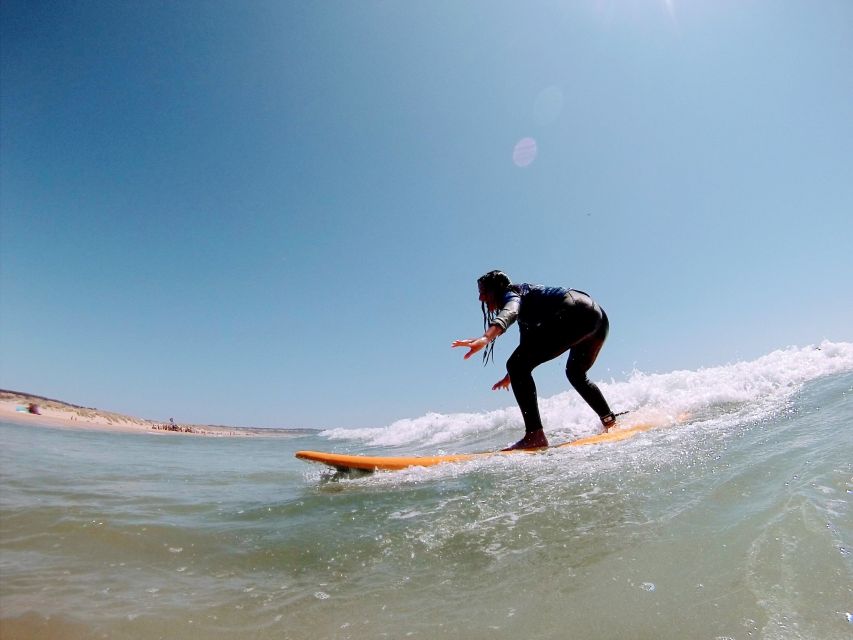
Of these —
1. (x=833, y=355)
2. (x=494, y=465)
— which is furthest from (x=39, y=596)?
(x=833, y=355)

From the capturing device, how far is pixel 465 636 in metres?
1.37

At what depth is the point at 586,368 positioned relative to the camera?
5.50m

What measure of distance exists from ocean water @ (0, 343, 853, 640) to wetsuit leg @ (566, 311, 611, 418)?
163cm

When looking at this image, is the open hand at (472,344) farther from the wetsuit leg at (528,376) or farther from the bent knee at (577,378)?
the bent knee at (577,378)

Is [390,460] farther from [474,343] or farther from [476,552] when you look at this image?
[476,552]

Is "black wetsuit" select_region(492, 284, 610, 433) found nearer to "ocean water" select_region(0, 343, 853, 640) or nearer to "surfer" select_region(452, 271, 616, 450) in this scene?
"surfer" select_region(452, 271, 616, 450)

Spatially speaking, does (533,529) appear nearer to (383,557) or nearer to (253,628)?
(383,557)

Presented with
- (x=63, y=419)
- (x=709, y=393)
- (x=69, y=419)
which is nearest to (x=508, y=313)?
(x=709, y=393)

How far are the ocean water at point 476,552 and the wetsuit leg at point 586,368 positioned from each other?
1.63 m

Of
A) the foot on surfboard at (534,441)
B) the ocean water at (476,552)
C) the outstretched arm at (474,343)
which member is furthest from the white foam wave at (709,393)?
the outstretched arm at (474,343)

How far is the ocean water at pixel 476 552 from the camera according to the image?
1.41 m

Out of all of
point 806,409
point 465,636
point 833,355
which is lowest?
point 465,636

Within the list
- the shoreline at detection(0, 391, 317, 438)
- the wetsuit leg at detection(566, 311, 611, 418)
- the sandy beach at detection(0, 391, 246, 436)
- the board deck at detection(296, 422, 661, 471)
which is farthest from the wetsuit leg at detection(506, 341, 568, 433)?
the sandy beach at detection(0, 391, 246, 436)

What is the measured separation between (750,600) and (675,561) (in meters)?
0.31
